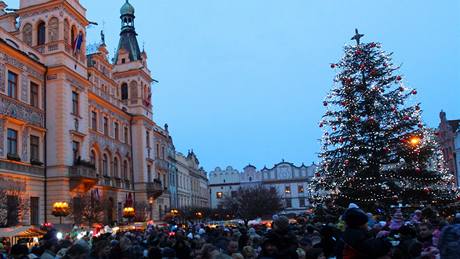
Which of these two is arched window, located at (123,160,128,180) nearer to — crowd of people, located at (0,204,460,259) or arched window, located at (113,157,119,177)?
arched window, located at (113,157,119,177)

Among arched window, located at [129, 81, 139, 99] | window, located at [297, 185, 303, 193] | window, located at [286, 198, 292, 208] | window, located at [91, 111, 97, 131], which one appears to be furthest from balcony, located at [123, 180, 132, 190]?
window, located at [297, 185, 303, 193]

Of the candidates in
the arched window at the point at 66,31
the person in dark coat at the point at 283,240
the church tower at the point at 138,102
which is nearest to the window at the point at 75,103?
the arched window at the point at 66,31

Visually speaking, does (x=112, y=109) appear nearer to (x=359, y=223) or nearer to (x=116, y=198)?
(x=116, y=198)

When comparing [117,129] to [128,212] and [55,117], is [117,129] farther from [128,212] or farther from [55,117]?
[55,117]

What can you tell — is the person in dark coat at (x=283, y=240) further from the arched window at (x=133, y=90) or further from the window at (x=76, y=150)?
the arched window at (x=133, y=90)

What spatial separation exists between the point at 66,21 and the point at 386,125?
21.2 m

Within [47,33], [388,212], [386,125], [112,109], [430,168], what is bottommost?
[388,212]

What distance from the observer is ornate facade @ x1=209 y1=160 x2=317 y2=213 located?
11075 centimetres

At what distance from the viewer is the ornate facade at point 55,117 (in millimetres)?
28000

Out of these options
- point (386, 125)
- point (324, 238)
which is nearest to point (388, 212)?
point (386, 125)

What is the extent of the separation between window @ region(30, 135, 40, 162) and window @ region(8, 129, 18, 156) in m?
1.59

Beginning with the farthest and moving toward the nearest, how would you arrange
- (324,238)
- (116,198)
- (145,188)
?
(145,188) < (116,198) < (324,238)

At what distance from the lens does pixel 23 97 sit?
1148 inches

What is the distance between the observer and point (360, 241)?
4992mm
